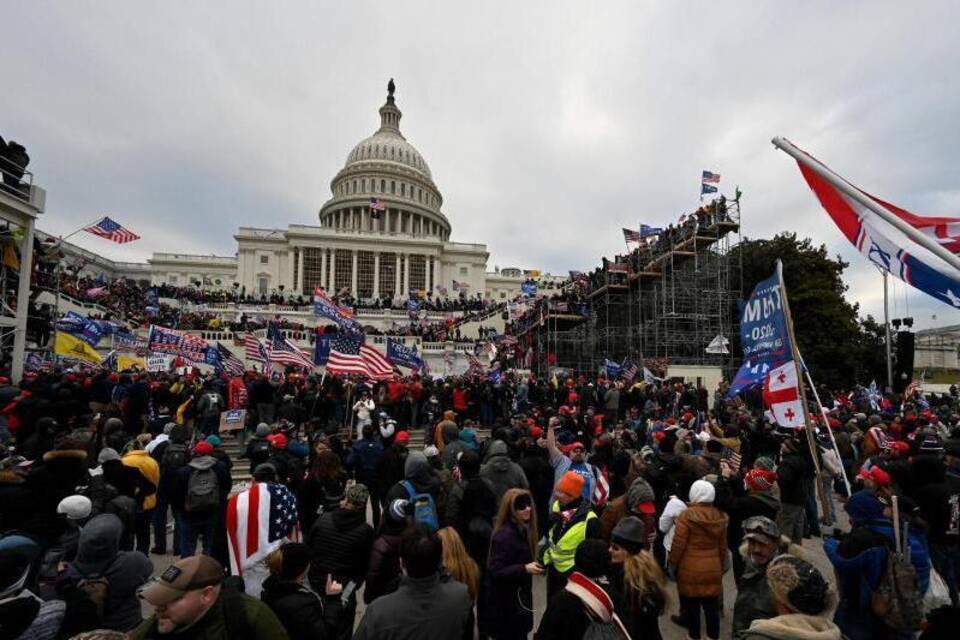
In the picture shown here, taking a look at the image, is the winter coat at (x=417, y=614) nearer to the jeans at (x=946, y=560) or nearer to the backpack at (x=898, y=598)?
the backpack at (x=898, y=598)

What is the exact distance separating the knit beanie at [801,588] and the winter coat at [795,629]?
0.18ft

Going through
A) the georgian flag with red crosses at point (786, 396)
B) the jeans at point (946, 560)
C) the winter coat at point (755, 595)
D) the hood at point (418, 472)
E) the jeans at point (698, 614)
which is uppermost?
the georgian flag with red crosses at point (786, 396)

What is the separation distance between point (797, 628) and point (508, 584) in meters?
1.98

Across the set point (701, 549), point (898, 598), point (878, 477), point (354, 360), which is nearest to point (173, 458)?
point (701, 549)

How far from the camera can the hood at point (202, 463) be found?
5512 mm

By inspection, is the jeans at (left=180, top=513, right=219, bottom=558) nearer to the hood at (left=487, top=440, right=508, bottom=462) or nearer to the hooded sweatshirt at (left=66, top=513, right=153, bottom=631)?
the hooded sweatshirt at (left=66, top=513, right=153, bottom=631)

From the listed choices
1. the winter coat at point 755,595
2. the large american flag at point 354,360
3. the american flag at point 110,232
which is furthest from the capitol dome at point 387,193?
the winter coat at point 755,595

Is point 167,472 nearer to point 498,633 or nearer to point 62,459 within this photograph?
point 62,459

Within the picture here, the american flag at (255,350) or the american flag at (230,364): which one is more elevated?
the american flag at (255,350)

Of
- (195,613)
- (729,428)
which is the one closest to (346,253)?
(729,428)

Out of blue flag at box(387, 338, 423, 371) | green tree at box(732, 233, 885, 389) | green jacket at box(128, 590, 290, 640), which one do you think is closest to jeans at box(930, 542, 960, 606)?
green jacket at box(128, 590, 290, 640)

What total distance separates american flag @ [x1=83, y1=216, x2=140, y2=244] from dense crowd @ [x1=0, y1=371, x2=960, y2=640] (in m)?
15.3

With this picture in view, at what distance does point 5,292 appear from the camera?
47.8 ft

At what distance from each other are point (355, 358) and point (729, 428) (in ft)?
26.3
